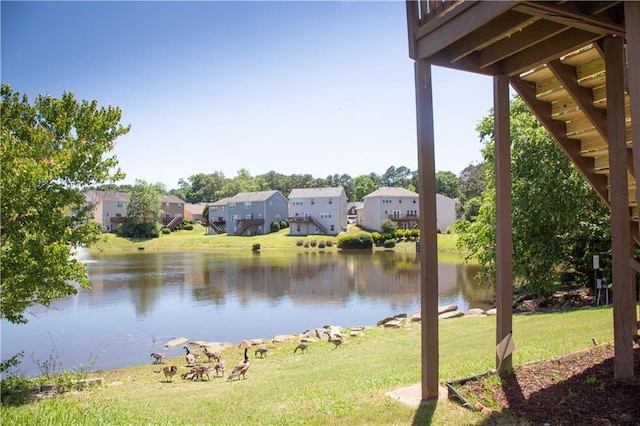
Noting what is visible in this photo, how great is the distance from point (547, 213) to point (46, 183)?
14282 mm

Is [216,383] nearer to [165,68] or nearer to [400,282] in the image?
[165,68]

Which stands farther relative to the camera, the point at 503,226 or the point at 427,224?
the point at 503,226

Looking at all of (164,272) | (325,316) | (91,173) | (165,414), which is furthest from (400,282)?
(165,414)

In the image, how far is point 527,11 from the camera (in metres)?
3.77

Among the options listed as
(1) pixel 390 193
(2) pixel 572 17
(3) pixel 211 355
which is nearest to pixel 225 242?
(1) pixel 390 193

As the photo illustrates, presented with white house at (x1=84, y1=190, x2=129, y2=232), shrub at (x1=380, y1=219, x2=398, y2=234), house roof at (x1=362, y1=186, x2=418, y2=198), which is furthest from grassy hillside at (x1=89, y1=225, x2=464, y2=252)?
white house at (x1=84, y1=190, x2=129, y2=232)

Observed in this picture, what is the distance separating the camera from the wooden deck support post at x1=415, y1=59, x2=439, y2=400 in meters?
4.50

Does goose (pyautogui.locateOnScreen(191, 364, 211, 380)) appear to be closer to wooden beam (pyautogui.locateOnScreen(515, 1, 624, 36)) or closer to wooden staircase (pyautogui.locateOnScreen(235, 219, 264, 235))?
wooden beam (pyautogui.locateOnScreen(515, 1, 624, 36))

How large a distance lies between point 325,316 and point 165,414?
12107mm

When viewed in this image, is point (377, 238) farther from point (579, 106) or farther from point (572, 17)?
point (572, 17)

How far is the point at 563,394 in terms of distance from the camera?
14.2ft

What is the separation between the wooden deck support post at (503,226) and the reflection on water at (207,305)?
948 centimetres

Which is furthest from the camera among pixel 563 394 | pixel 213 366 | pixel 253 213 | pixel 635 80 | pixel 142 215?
pixel 253 213

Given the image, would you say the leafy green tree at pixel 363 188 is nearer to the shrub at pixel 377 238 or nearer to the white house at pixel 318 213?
the white house at pixel 318 213
